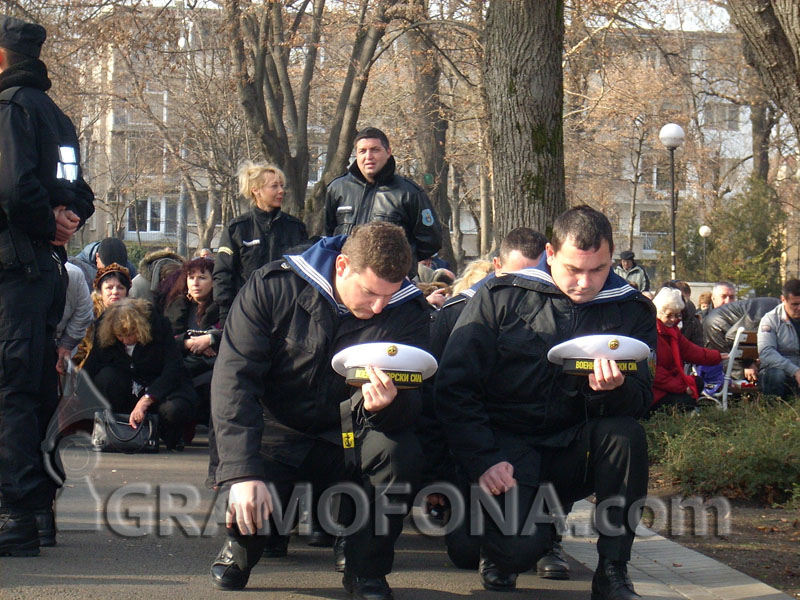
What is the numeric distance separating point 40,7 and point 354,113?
18.7ft

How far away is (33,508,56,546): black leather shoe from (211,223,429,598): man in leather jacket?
A: 983mm

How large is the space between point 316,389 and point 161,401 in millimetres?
4469

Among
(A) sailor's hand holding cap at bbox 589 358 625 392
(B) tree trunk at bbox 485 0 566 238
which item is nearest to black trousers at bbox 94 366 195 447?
(B) tree trunk at bbox 485 0 566 238

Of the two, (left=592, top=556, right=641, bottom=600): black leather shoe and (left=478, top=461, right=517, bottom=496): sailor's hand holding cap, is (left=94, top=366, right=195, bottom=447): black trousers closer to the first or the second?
(left=478, top=461, right=517, bottom=496): sailor's hand holding cap

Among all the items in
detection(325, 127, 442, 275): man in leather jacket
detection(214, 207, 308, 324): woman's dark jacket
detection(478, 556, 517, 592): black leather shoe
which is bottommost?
detection(478, 556, 517, 592): black leather shoe

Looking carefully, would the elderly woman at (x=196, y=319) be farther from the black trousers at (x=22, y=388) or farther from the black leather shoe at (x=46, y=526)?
the black trousers at (x=22, y=388)

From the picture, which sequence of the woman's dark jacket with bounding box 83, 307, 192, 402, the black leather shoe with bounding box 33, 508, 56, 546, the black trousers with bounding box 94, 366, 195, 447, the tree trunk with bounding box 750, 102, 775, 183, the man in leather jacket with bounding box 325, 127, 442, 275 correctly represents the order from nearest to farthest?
the black leather shoe with bounding box 33, 508, 56, 546 < the man in leather jacket with bounding box 325, 127, 442, 275 < the black trousers with bounding box 94, 366, 195, 447 < the woman's dark jacket with bounding box 83, 307, 192, 402 < the tree trunk with bounding box 750, 102, 775, 183

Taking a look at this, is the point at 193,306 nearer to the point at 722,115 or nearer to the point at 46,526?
the point at 46,526

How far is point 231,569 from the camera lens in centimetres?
468

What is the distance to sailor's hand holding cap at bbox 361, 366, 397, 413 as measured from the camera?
425cm

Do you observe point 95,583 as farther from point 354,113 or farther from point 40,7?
point 40,7

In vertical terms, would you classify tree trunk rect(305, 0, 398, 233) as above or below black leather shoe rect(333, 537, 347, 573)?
above

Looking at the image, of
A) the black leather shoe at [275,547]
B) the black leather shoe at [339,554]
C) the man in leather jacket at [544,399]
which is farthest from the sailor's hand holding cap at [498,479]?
the black leather shoe at [275,547]

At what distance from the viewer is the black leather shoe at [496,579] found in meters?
4.95
